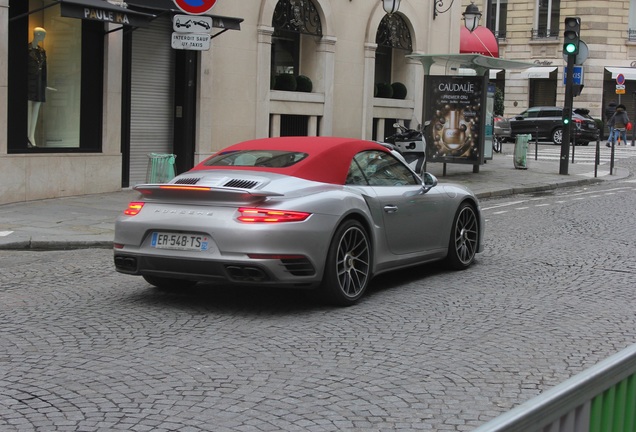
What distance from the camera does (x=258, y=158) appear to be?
7.95 m

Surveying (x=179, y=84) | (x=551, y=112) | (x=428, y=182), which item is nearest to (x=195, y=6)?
(x=428, y=182)

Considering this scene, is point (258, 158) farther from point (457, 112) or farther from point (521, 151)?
point (521, 151)

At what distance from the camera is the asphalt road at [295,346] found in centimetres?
463

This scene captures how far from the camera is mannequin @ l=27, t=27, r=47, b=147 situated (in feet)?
47.4

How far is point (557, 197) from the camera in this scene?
727 inches

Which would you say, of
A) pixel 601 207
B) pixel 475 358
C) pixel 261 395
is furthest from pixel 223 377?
pixel 601 207

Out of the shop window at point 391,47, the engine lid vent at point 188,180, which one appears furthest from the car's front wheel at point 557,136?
the engine lid vent at point 188,180

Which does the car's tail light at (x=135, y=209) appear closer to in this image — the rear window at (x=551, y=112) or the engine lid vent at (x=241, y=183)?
the engine lid vent at (x=241, y=183)

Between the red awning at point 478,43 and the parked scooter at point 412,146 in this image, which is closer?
the parked scooter at point 412,146

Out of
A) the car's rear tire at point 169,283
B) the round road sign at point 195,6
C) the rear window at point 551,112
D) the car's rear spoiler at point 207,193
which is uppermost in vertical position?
the round road sign at point 195,6

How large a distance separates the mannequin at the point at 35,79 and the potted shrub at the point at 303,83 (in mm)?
6771

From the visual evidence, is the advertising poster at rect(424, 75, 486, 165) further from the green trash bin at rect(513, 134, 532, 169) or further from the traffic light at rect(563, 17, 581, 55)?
the green trash bin at rect(513, 134, 532, 169)

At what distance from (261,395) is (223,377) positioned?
41 cm

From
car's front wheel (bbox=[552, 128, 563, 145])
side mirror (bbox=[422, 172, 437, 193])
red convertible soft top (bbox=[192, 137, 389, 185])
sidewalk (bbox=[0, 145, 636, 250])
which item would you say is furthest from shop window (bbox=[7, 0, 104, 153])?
car's front wheel (bbox=[552, 128, 563, 145])
